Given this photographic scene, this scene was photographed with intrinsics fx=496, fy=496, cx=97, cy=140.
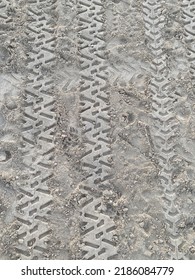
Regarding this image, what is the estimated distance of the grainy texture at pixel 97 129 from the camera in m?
2.70

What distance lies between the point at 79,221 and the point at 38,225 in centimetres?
22

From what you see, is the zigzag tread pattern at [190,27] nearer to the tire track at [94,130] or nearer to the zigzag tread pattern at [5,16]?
the tire track at [94,130]

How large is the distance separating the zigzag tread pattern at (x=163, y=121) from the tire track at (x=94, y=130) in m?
0.31

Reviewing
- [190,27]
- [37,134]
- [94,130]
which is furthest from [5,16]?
[190,27]

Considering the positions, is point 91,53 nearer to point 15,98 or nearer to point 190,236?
point 15,98

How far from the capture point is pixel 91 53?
10.9 feet

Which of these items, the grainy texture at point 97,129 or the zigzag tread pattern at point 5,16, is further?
the zigzag tread pattern at point 5,16

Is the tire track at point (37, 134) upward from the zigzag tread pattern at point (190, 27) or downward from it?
downward

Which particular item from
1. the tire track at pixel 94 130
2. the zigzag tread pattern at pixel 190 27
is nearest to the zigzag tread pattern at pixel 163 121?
the zigzag tread pattern at pixel 190 27

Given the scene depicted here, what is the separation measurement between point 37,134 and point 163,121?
2.55ft

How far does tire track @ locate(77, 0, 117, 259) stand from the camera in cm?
268

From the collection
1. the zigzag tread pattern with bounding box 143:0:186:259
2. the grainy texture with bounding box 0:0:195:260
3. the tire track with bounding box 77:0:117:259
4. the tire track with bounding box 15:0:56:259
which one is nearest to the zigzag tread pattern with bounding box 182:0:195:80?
the grainy texture with bounding box 0:0:195:260

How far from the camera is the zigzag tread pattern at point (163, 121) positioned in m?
2.73
